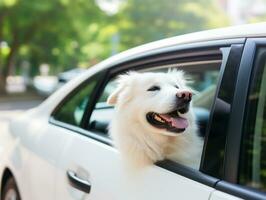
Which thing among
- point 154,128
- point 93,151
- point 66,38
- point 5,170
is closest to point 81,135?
point 93,151

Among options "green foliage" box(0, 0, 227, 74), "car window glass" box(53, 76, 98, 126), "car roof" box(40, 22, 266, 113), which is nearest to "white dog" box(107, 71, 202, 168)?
"car roof" box(40, 22, 266, 113)

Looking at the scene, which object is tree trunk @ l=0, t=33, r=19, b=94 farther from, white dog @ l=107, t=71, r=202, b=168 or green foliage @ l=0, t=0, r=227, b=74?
white dog @ l=107, t=71, r=202, b=168

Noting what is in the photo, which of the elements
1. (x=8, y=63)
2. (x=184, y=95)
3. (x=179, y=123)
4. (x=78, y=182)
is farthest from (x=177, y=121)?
(x=8, y=63)

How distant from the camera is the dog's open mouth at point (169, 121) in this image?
2346mm

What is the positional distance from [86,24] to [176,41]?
74.9 ft

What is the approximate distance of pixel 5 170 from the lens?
3906 millimetres

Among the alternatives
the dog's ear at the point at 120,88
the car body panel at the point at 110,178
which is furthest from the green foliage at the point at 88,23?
the dog's ear at the point at 120,88

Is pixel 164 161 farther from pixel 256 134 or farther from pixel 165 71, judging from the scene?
pixel 165 71

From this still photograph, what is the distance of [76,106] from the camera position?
133 inches

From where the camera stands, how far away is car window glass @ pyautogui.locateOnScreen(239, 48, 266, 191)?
6.43ft

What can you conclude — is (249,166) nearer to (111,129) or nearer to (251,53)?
(251,53)

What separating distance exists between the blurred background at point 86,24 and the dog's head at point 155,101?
653 inches

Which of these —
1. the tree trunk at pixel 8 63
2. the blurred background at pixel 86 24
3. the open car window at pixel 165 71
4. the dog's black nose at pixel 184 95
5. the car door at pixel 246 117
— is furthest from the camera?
the tree trunk at pixel 8 63

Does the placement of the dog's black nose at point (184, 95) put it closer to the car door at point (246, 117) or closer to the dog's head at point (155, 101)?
the dog's head at point (155, 101)
